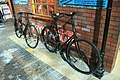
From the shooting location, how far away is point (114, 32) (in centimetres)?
179

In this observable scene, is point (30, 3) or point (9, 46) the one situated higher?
point (30, 3)

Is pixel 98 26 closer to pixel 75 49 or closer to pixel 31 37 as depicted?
pixel 75 49

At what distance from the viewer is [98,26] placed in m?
1.93

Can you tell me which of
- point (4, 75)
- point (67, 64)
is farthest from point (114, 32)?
point (4, 75)

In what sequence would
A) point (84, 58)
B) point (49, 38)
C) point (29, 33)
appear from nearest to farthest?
point (84, 58) < point (49, 38) < point (29, 33)

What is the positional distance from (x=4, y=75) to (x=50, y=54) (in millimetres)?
1065

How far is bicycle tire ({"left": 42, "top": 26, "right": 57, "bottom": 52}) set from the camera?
8.65 feet

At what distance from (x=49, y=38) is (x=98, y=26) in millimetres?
1239

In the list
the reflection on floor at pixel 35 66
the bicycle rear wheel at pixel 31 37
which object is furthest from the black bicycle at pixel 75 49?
the bicycle rear wheel at pixel 31 37

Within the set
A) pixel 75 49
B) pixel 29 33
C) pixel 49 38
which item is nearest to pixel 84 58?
pixel 75 49

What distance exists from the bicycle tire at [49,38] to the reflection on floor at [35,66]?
0.14 meters

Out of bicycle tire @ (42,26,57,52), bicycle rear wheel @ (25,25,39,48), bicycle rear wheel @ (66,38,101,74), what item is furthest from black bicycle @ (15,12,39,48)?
bicycle rear wheel @ (66,38,101,74)

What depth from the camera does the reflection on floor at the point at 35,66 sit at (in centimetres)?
211

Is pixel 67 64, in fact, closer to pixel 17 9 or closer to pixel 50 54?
pixel 50 54
